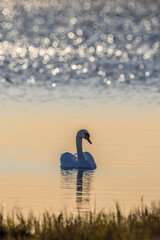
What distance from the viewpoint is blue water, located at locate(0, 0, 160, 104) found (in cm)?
3042

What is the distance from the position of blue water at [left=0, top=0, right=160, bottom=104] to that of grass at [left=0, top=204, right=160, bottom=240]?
16463 millimetres

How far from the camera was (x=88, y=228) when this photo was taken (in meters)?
10.7

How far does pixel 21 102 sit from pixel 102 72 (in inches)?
391

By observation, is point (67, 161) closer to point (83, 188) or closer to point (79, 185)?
point (79, 185)

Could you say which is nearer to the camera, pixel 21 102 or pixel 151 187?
pixel 151 187

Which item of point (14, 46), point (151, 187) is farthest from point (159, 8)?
point (151, 187)

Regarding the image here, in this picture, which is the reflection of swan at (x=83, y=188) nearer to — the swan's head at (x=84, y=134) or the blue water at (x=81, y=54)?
the swan's head at (x=84, y=134)

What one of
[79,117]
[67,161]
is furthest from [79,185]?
[79,117]

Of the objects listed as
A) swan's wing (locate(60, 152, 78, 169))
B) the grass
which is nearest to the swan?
swan's wing (locate(60, 152, 78, 169))

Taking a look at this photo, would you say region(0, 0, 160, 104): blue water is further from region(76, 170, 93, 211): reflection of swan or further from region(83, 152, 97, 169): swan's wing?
region(76, 170, 93, 211): reflection of swan

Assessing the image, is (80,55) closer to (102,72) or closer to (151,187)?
(102,72)

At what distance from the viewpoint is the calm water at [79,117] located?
15289mm

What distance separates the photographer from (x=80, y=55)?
45.2 m

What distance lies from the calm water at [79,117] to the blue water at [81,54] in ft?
0.16
